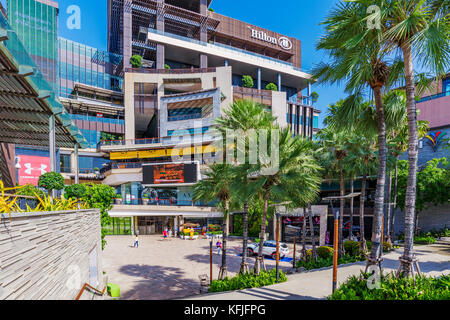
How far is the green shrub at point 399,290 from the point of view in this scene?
20.7ft

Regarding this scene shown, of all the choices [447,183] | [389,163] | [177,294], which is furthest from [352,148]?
[177,294]

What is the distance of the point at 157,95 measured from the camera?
41.4m

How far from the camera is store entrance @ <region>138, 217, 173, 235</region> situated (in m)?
34.6

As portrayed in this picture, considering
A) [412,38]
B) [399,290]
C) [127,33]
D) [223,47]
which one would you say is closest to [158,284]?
[399,290]

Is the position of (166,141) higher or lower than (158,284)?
higher

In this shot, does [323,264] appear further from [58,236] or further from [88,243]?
[58,236]

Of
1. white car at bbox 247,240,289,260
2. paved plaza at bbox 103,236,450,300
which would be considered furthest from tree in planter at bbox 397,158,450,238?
white car at bbox 247,240,289,260

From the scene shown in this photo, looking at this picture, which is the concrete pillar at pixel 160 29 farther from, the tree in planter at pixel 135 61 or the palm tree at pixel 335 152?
the palm tree at pixel 335 152

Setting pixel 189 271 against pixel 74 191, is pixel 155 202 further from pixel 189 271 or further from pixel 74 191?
pixel 74 191

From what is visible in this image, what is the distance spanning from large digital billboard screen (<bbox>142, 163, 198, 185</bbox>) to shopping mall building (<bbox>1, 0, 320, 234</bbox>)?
0.47ft

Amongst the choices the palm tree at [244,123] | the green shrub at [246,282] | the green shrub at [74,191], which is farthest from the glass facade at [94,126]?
the green shrub at [246,282]

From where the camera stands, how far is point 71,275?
Result: 20.2 ft

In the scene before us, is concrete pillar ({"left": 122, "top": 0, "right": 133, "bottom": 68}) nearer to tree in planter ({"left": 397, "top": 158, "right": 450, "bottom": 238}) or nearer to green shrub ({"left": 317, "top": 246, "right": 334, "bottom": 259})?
green shrub ({"left": 317, "top": 246, "right": 334, "bottom": 259})

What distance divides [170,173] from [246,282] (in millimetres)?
25295
